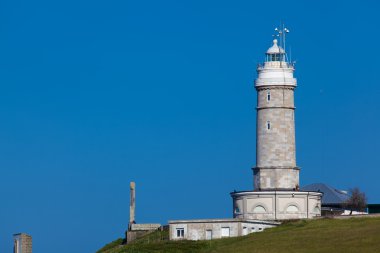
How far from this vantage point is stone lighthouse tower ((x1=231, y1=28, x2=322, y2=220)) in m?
102

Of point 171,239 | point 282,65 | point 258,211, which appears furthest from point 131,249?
point 282,65

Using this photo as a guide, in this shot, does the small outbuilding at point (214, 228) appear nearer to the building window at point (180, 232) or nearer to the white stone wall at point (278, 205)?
the building window at point (180, 232)

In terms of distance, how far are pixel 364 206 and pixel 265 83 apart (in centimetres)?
1476

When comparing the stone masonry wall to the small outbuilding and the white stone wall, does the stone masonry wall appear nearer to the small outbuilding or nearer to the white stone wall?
the white stone wall

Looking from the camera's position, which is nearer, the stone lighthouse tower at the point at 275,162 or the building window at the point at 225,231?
the building window at the point at 225,231

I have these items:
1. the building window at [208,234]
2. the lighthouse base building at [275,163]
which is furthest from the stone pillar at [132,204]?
the building window at [208,234]

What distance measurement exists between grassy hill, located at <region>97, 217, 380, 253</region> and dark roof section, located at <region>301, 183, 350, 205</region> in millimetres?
17785

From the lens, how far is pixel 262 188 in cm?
10356

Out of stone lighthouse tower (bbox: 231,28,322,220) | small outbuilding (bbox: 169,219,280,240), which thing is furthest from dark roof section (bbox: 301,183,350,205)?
small outbuilding (bbox: 169,219,280,240)

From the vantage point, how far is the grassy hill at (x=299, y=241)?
80.8 m

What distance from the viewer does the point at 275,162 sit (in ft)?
339

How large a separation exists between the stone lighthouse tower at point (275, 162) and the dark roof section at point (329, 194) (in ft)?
30.5

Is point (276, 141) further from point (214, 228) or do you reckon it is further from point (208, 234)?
point (208, 234)

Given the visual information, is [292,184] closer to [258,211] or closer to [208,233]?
[258,211]
